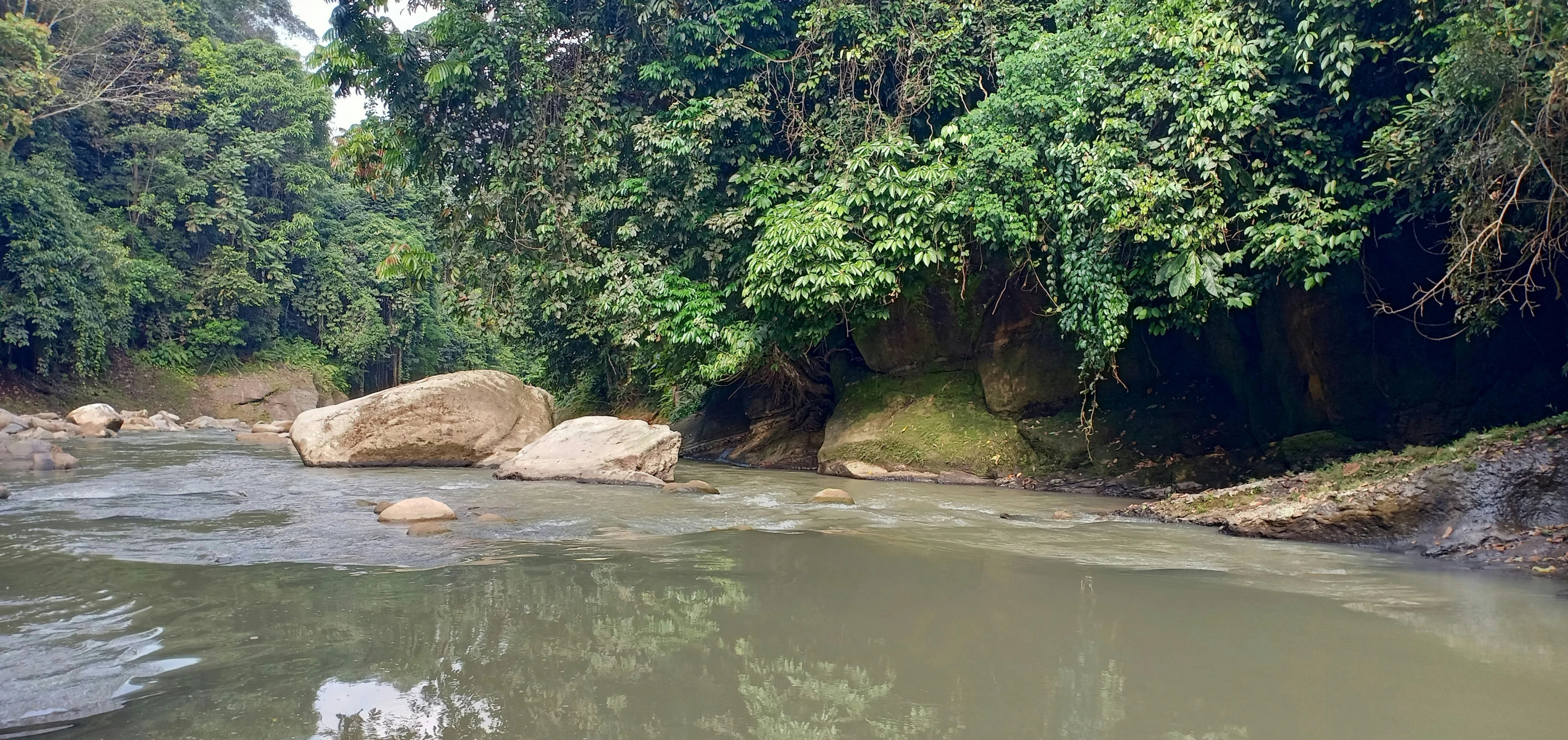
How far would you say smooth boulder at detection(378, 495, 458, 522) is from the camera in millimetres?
6469

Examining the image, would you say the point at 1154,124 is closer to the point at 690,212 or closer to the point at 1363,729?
the point at 690,212

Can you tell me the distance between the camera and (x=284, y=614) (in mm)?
3723

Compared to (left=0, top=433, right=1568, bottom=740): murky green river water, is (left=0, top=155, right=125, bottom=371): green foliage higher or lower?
higher

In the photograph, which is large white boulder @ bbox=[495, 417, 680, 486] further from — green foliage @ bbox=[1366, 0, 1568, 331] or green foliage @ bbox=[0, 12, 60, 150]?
green foliage @ bbox=[0, 12, 60, 150]

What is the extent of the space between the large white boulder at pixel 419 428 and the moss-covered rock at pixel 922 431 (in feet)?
14.3

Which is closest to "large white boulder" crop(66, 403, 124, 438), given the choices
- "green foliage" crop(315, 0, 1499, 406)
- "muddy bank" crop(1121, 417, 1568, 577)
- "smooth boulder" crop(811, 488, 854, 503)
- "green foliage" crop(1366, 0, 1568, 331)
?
"green foliage" crop(315, 0, 1499, 406)

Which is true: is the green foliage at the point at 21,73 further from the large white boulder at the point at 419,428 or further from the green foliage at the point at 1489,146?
the green foliage at the point at 1489,146

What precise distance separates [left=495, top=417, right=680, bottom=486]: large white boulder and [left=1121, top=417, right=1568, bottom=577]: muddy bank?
221 inches

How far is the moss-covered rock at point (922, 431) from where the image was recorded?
11.2 m

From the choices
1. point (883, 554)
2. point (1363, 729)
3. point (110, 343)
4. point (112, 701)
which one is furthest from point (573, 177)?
point (110, 343)

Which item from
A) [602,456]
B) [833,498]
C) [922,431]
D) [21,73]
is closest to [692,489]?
[602,456]

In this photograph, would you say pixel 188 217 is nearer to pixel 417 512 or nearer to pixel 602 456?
pixel 602 456

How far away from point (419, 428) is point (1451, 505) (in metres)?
10.4

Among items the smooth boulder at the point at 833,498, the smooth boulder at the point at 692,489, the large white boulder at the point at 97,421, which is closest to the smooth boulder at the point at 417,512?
the smooth boulder at the point at 692,489
